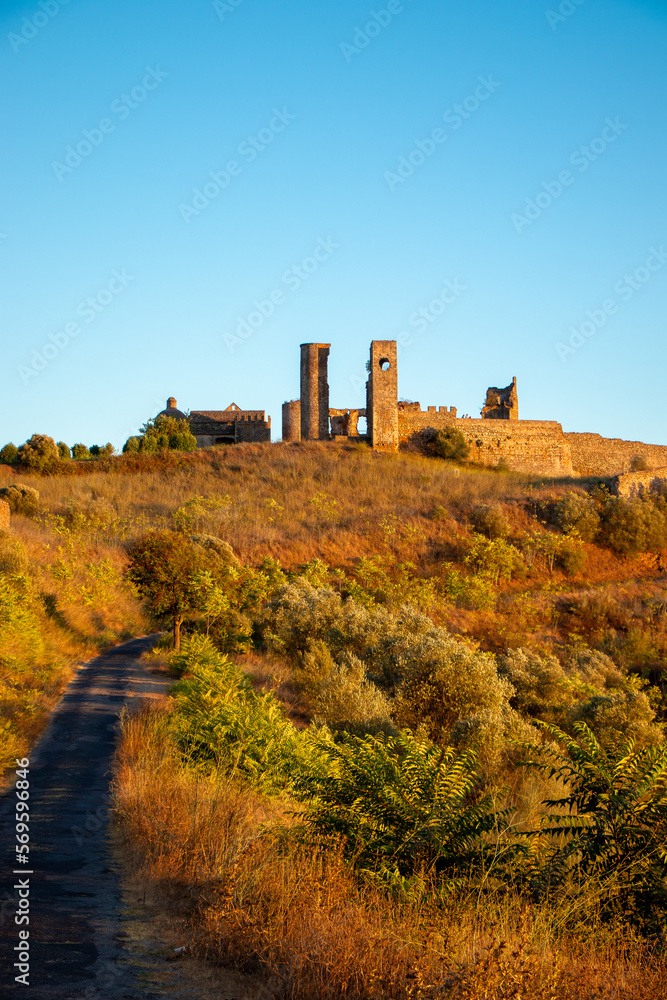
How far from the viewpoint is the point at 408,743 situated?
7.83 meters

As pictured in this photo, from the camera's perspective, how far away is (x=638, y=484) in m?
35.7

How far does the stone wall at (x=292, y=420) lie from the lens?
52.5 metres

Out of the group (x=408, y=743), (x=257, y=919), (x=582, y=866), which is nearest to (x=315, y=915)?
(x=257, y=919)

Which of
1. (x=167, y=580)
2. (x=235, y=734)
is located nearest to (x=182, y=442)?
(x=167, y=580)

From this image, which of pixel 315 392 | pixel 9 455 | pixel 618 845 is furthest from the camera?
pixel 315 392

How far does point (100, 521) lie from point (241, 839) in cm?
2424

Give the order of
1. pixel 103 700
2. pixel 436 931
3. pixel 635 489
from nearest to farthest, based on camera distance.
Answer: pixel 436 931
pixel 103 700
pixel 635 489

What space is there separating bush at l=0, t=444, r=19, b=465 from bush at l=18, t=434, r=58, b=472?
1.52ft

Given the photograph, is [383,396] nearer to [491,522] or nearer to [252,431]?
[252,431]

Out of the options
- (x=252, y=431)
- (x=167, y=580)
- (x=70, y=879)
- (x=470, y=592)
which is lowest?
(x=70, y=879)

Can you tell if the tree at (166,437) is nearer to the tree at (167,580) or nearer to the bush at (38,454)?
the bush at (38,454)

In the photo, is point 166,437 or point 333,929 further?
point 166,437

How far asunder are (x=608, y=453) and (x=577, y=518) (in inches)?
866

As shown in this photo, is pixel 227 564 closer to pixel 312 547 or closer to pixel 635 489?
pixel 312 547
